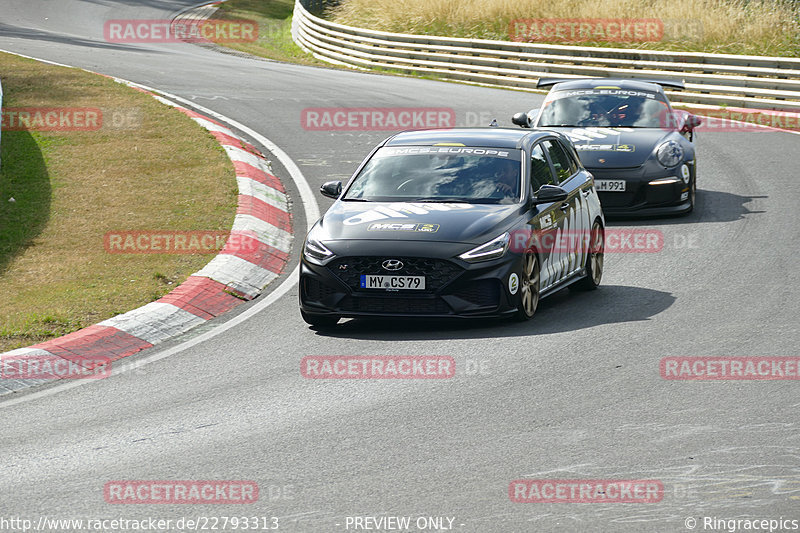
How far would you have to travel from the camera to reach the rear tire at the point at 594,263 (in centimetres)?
1091

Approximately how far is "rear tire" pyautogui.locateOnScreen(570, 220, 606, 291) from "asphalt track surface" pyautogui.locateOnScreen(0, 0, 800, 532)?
0.26 meters

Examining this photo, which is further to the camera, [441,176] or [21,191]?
[21,191]

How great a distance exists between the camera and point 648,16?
3225 centimetres

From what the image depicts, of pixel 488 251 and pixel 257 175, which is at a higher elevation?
pixel 488 251

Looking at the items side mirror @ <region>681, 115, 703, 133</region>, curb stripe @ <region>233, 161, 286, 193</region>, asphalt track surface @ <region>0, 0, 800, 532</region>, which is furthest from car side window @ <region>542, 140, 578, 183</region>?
curb stripe @ <region>233, 161, 286, 193</region>

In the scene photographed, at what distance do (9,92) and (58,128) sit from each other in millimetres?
3359

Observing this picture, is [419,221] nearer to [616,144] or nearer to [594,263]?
[594,263]

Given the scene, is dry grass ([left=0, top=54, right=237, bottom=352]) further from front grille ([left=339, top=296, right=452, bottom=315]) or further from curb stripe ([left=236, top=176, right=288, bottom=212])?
front grille ([left=339, top=296, right=452, bottom=315])

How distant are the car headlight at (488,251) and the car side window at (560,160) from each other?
1.80 m

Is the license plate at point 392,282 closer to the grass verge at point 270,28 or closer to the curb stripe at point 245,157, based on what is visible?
the curb stripe at point 245,157

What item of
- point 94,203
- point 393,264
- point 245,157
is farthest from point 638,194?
point 94,203

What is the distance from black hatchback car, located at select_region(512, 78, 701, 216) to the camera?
14406mm

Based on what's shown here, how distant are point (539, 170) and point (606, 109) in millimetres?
5461

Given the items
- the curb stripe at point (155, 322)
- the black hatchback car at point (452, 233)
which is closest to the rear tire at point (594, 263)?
the black hatchback car at point (452, 233)
